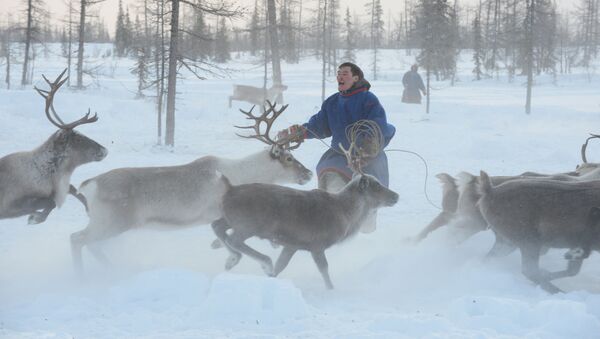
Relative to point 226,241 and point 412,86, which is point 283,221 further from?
point 412,86

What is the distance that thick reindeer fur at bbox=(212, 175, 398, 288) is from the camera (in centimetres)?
564

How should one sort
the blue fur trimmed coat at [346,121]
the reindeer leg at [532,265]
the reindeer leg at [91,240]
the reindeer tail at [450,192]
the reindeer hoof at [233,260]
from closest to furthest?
the reindeer leg at [532,265] → the reindeer hoof at [233,260] → the reindeer leg at [91,240] → the blue fur trimmed coat at [346,121] → the reindeer tail at [450,192]

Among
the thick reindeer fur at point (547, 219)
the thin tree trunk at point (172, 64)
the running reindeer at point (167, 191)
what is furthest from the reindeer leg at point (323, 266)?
the thin tree trunk at point (172, 64)

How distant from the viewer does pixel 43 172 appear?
6.65 metres

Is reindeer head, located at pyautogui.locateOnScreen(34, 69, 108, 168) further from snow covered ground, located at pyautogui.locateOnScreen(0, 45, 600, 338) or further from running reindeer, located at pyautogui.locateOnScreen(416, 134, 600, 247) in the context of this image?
running reindeer, located at pyautogui.locateOnScreen(416, 134, 600, 247)

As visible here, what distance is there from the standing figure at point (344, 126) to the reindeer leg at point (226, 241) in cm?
130

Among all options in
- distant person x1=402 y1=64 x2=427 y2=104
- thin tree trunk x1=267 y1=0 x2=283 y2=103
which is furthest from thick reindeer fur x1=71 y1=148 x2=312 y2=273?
distant person x1=402 y1=64 x2=427 y2=104

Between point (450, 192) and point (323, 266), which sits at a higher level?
point (450, 192)

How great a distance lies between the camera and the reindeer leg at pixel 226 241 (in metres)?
5.93

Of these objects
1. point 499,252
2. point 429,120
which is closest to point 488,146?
point 429,120

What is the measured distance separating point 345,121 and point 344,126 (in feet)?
0.20

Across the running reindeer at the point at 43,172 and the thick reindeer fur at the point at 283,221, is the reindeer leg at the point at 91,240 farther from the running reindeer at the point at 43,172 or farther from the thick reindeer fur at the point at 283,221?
the thick reindeer fur at the point at 283,221

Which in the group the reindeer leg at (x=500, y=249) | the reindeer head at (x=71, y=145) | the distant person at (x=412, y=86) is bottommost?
the reindeer leg at (x=500, y=249)

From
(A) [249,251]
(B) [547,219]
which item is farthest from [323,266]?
(B) [547,219]
